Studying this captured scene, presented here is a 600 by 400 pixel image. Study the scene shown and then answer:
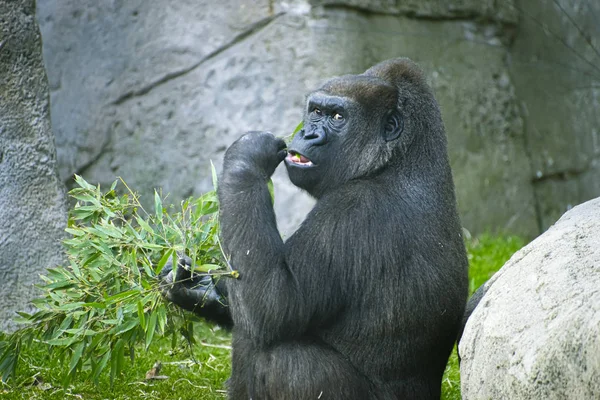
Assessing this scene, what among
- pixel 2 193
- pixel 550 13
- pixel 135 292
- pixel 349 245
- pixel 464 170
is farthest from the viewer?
pixel 550 13

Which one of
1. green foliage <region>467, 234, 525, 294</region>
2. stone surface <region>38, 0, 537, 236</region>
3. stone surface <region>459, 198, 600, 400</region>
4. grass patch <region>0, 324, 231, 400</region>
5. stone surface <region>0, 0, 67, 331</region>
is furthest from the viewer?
stone surface <region>38, 0, 537, 236</region>

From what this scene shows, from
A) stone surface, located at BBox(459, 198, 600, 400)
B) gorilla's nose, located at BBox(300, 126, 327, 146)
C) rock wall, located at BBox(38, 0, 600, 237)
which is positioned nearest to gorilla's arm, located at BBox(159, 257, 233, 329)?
gorilla's nose, located at BBox(300, 126, 327, 146)

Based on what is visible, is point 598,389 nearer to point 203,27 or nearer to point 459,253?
point 459,253

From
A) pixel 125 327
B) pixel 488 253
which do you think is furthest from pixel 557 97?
pixel 125 327

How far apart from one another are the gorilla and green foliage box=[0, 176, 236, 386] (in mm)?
215

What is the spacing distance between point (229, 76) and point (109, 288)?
3.49m

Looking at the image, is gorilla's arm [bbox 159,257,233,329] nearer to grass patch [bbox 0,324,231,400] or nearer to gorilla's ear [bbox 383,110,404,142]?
grass patch [bbox 0,324,231,400]

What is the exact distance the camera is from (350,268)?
3.71 metres

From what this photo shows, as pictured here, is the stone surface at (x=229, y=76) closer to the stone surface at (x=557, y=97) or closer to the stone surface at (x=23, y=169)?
the stone surface at (x=557, y=97)

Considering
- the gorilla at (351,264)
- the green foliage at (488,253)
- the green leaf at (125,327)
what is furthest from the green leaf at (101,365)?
the green foliage at (488,253)

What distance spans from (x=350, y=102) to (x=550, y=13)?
16.8ft

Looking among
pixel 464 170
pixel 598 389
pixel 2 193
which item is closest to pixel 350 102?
pixel 598 389

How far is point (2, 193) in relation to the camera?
5.21 m

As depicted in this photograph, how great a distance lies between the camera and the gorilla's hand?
3885 mm
